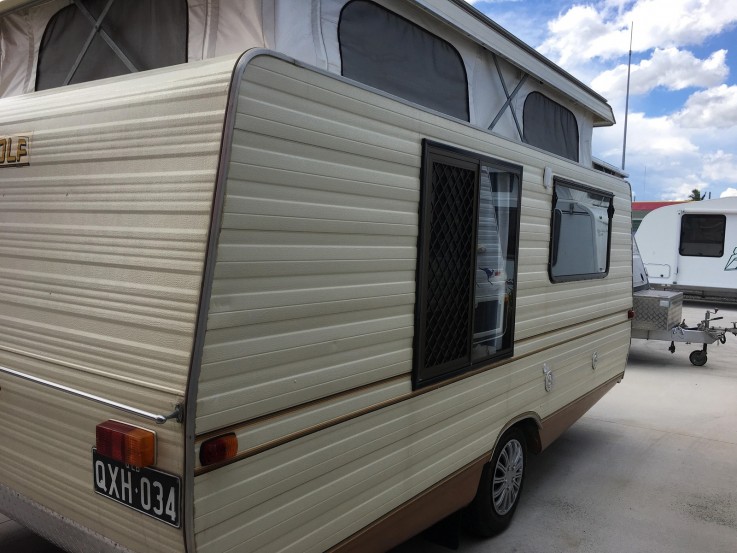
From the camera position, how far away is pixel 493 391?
11.5 ft

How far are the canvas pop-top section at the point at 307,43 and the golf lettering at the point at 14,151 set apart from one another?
0.67 metres

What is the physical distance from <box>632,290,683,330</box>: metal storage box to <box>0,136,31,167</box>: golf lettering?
27.0ft

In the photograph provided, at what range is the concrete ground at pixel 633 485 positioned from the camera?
3805 millimetres

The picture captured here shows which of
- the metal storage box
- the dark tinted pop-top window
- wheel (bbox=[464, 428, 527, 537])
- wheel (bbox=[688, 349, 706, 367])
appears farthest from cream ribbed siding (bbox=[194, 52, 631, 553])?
the dark tinted pop-top window

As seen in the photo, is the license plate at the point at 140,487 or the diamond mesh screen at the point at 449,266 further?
the diamond mesh screen at the point at 449,266

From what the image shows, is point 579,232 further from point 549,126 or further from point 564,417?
point 564,417

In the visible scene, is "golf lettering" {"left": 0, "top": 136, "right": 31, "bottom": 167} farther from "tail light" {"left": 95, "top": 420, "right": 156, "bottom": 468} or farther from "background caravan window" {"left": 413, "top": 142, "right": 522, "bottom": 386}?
"background caravan window" {"left": 413, "top": 142, "right": 522, "bottom": 386}

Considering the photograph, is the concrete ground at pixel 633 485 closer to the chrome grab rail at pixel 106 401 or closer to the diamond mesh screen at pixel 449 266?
the diamond mesh screen at pixel 449 266

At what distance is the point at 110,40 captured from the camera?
2.96 m

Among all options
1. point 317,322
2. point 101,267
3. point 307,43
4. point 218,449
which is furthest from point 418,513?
point 307,43

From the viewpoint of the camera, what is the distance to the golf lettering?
2494 millimetres

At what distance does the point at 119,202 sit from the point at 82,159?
1.02ft

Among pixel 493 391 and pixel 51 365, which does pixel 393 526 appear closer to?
pixel 493 391

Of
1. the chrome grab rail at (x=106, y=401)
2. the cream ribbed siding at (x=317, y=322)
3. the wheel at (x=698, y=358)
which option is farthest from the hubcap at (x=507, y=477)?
the wheel at (x=698, y=358)
